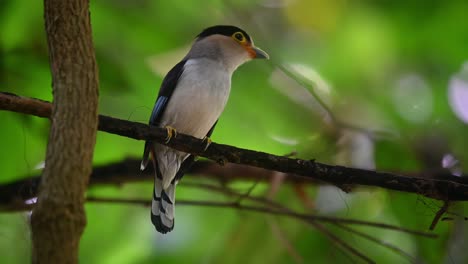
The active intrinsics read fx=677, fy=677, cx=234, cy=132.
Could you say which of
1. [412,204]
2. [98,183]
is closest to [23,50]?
[98,183]

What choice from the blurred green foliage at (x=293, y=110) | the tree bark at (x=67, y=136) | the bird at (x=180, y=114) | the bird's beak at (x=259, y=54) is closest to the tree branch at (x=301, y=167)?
the tree bark at (x=67, y=136)

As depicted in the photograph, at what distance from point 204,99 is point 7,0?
89 centimetres

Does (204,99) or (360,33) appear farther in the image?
(360,33)

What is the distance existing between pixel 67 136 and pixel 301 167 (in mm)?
786

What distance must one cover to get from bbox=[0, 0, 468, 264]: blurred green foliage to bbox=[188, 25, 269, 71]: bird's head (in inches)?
2.8

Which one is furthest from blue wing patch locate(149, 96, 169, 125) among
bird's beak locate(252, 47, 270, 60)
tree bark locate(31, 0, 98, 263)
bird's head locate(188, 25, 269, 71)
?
tree bark locate(31, 0, 98, 263)

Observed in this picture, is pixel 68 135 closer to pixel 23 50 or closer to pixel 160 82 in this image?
pixel 23 50

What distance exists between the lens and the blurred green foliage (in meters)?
2.94

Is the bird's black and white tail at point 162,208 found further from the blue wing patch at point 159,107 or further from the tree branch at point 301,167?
the tree branch at point 301,167

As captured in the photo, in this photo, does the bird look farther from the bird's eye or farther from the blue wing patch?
the bird's eye

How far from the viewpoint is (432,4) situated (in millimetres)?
2965

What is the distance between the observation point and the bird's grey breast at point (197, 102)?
9.41ft

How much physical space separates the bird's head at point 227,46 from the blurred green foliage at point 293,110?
0.07 meters

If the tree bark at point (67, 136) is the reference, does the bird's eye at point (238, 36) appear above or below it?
below
